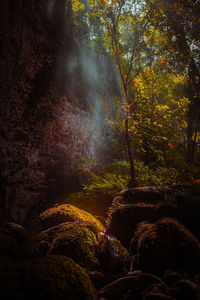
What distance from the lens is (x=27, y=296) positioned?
1284mm

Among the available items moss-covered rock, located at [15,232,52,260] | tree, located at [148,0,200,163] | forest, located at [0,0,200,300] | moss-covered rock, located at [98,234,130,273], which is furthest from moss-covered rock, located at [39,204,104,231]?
tree, located at [148,0,200,163]

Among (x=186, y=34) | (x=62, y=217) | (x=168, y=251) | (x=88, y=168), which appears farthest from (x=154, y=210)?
(x=186, y=34)

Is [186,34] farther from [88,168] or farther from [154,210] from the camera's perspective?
[154,210]

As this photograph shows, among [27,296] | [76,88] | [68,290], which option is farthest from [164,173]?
[76,88]

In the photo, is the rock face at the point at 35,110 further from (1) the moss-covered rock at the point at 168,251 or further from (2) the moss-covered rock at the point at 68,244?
(1) the moss-covered rock at the point at 168,251

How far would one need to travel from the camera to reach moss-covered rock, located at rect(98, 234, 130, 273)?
A: 2.19 meters

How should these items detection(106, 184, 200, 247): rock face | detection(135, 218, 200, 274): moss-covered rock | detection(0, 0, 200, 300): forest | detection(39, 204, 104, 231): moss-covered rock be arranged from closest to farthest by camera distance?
detection(0, 0, 200, 300): forest < detection(135, 218, 200, 274): moss-covered rock < detection(106, 184, 200, 247): rock face < detection(39, 204, 104, 231): moss-covered rock

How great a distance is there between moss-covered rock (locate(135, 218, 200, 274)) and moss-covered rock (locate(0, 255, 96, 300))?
2.82 feet

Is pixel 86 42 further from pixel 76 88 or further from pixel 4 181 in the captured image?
pixel 4 181

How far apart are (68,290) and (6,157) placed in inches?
132

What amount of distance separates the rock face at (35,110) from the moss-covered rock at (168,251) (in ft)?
10.1

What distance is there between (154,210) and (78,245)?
1.48 m

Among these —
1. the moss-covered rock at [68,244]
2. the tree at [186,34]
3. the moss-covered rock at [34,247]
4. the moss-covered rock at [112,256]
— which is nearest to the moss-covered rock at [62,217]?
the moss-covered rock at [68,244]

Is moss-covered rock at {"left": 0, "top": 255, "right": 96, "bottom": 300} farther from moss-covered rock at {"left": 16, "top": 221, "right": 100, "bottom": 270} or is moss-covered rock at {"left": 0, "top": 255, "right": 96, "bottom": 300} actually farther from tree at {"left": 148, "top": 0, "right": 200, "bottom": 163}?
tree at {"left": 148, "top": 0, "right": 200, "bottom": 163}
